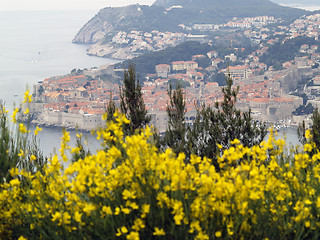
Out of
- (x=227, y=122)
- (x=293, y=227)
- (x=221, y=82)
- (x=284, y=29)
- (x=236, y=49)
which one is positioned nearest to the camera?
(x=293, y=227)

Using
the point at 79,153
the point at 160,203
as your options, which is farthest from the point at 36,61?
the point at 160,203

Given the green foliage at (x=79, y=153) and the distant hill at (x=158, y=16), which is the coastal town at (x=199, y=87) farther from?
the green foliage at (x=79, y=153)

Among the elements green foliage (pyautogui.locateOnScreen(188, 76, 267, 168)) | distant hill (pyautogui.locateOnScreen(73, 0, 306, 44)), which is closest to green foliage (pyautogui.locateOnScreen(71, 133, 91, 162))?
green foliage (pyautogui.locateOnScreen(188, 76, 267, 168))

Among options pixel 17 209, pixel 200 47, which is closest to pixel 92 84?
pixel 200 47

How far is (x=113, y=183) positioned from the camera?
2279 millimetres

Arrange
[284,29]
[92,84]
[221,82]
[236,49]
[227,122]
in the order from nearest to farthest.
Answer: [227,122]
[92,84]
[221,82]
[236,49]
[284,29]

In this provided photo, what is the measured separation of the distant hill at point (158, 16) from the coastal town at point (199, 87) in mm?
16487

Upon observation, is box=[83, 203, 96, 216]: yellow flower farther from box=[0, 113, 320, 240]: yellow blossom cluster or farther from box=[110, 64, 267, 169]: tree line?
box=[110, 64, 267, 169]: tree line

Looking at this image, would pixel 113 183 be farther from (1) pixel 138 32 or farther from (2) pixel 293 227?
(1) pixel 138 32

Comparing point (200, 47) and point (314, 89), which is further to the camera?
point (200, 47)

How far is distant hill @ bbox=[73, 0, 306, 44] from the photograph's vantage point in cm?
8931

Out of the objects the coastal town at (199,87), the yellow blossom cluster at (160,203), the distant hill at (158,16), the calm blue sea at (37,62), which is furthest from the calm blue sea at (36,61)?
the yellow blossom cluster at (160,203)

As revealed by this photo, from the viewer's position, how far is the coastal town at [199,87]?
3438 cm

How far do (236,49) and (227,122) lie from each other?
5860cm
